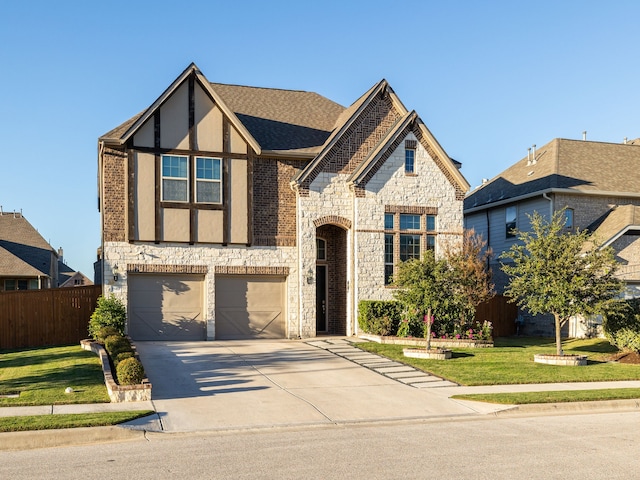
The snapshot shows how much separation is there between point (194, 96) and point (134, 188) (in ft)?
12.7

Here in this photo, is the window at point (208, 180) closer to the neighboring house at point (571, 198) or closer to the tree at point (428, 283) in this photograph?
the tree at point (428, 283)

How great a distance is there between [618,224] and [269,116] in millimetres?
15393

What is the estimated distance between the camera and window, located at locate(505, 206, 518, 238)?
112 ft

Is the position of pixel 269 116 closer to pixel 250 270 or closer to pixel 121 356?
pixel 250 270

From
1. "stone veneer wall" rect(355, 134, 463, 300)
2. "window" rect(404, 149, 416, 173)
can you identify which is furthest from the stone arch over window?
"window" rect(404, 149, 416, 173)

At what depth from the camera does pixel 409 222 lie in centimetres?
2712

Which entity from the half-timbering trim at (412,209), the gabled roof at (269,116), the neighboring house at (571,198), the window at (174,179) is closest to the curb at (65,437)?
the window at (174,179)

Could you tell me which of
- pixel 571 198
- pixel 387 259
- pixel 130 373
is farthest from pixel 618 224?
pixel 130 373

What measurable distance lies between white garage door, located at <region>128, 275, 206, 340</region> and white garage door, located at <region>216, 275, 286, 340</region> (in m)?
0.82

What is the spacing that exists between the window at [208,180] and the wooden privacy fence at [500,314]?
12083 mm

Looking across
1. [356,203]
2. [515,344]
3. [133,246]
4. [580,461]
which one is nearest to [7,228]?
[133,246]

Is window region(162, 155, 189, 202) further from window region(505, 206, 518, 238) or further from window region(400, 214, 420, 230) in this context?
window region(505, 206, 518, 238)

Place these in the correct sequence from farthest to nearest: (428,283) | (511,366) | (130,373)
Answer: (428,283) < (511,366) < (130,373)

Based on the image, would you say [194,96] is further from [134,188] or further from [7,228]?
[7,228]
